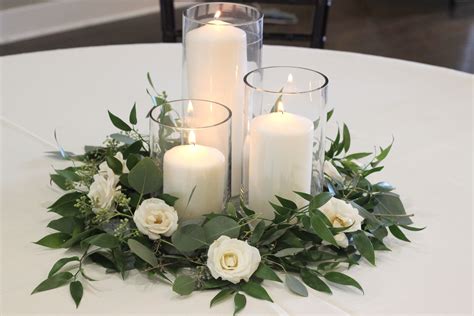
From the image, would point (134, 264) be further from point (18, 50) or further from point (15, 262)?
point (18, 50)

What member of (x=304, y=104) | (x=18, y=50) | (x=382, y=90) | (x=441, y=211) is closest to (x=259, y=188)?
(x=304, y=104)

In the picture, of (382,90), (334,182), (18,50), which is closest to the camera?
(334,182)

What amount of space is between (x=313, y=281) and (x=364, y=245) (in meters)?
0.08

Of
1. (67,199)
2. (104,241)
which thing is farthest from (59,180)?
(104,241)

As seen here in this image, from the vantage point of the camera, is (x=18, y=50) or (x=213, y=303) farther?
(x=18, y=50)

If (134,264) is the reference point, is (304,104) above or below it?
above

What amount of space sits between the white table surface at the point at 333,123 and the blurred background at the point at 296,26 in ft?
6.32

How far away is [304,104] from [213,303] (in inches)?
9.7

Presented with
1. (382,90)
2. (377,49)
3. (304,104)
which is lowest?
(377,49)

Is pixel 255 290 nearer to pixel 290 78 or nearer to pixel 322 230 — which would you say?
pixel 322 230

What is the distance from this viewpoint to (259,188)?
0.85 m

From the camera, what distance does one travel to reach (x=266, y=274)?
76 cm

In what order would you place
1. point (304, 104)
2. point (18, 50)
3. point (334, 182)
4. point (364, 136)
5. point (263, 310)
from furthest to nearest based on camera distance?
point (18, 50) < point (364, 136) < point (334, 182) < point (304, 104) < point (263, 310)

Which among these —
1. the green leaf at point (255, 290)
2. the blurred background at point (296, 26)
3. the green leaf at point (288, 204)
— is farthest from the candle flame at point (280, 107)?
the blurred background at point (296, 26)
